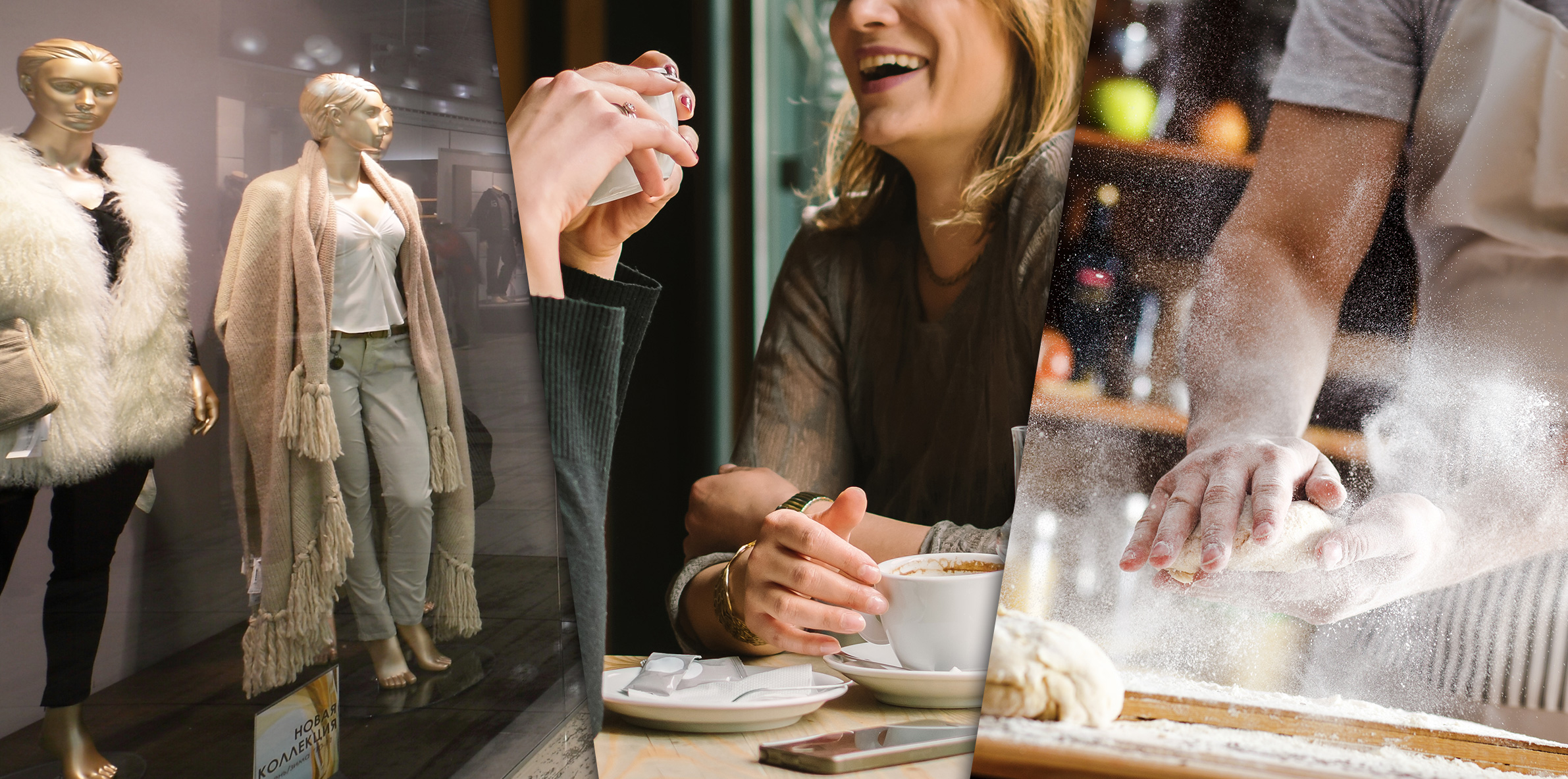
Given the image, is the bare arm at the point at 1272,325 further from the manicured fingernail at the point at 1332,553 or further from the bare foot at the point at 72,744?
the bare foot at the point at 72,744

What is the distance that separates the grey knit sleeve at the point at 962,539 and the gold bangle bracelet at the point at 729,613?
211 mm

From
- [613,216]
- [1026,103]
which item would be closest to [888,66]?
[1026,103]

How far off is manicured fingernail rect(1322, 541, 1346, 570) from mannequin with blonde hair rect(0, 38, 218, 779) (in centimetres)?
113

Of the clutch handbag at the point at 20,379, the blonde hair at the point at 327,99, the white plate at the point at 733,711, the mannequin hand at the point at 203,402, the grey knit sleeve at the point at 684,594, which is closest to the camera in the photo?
the clutch handbag at the point at 20,379

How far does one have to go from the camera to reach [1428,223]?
100cm

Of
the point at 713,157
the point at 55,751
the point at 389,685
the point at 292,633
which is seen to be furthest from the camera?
the point at 713,157

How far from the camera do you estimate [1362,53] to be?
40.4 inches

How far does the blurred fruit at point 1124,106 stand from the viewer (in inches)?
42.1

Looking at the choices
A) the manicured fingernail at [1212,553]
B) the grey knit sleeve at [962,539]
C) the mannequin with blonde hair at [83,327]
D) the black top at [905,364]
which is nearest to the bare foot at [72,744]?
the mannequin with blonde hair at [83,327]

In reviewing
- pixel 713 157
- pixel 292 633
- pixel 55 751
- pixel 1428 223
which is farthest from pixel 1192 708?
pixel 55 751

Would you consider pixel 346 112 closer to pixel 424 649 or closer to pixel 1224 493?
pixel 424 649

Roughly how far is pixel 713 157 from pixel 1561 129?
0.92 m

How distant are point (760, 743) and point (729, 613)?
15 centimetres

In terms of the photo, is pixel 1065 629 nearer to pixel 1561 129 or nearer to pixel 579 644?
pixel 579 644
